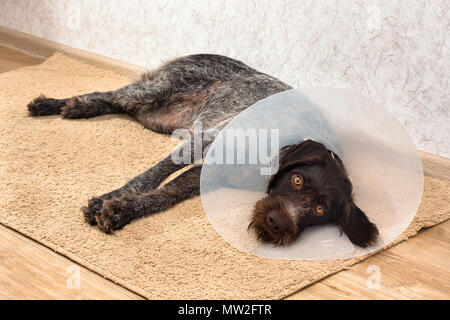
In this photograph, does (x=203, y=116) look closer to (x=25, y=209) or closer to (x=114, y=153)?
(x=114, y=153)

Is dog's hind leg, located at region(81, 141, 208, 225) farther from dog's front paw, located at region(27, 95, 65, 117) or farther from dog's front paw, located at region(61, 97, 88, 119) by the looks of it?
dog's front paw, located at region(27, 95, 65, 117)

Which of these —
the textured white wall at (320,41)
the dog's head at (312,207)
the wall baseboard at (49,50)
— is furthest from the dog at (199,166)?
the wall baseboard at (49,50)

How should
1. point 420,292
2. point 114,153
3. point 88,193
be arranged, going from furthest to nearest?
point 114,153 → point 88,193 → point 420,292

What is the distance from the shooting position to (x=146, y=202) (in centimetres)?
243

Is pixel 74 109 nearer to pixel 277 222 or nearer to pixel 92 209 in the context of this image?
pixel 92 209

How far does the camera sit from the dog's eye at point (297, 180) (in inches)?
86.8

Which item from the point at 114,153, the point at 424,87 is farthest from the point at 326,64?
the point at 114,153

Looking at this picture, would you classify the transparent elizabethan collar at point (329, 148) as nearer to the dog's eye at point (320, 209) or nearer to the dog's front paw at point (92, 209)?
the dog's eye at point (320, 209)

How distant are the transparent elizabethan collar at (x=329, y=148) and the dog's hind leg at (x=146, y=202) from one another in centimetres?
30

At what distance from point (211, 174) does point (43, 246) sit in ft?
2.25

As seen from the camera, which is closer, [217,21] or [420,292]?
[420,292]

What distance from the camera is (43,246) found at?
2.10m

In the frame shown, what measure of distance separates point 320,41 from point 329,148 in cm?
130

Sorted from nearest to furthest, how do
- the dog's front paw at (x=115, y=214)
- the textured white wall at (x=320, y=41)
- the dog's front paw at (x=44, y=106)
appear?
1. the dog's front paw at (x=115, y=214)
2. the textured white wall at (x=320, y=41)
3. the dog's front paw at (x=44, y=106)
